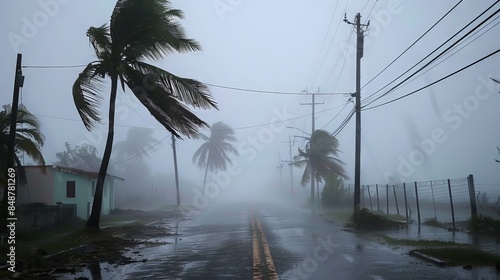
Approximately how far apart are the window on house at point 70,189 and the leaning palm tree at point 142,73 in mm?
12870

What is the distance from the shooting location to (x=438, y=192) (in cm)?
2395

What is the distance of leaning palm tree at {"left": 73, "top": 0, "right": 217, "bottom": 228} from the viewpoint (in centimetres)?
1563

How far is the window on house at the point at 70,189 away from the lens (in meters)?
28.6

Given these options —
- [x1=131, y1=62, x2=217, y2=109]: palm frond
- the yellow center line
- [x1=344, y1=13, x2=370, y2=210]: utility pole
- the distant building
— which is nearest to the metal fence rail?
[x1=344, y1=13, x2=370, y2=210]: utility pole

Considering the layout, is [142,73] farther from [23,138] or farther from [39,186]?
[39,186]

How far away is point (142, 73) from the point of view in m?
16.3

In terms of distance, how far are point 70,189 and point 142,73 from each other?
15.2m

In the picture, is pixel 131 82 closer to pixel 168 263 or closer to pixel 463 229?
pixel 168 263

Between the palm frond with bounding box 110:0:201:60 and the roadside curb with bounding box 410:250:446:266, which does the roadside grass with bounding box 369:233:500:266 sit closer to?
the roadside curb with bounding box 410:250:446:266

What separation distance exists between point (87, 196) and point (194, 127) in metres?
17.5

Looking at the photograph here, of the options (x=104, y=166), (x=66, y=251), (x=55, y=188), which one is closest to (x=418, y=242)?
(x=66, y=251)

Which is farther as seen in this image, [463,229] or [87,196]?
[87,196]

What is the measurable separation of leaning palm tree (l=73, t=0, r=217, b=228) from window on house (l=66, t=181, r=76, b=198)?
507 inches

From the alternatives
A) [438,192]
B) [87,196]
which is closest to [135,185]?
[87,196]
